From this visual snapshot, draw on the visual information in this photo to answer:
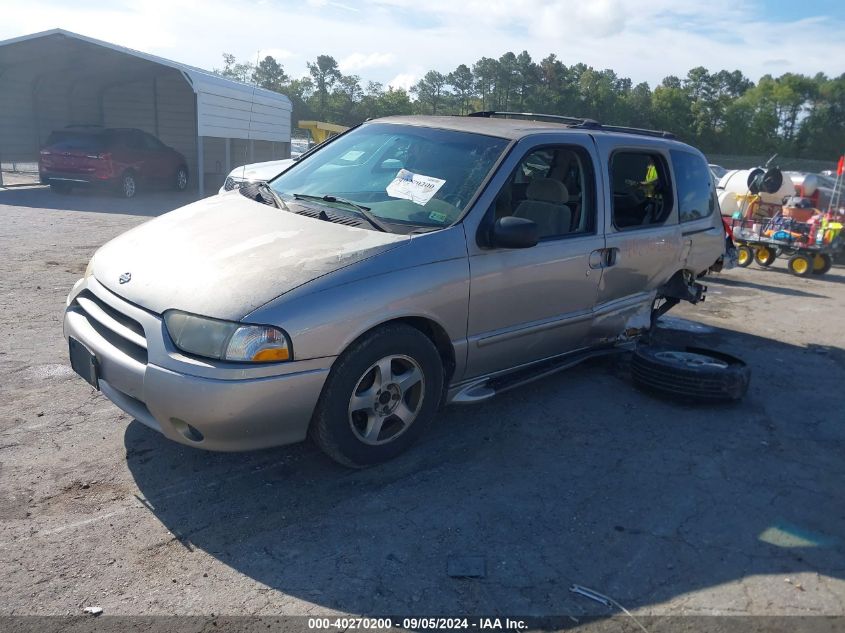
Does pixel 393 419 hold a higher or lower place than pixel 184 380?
lower

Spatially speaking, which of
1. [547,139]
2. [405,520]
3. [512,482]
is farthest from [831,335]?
Answer: [405,520]

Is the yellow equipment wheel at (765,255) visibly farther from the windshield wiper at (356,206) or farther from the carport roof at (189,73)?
the carport roof at (189,73)

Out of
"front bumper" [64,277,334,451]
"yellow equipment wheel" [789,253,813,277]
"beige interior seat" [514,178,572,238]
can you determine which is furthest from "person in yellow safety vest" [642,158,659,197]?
"yellow equipment wheel" [789,253,813,277]

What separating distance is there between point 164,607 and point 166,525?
21.9 inches

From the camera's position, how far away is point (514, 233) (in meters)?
3.84

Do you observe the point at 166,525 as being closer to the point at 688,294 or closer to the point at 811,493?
the point at 811,493

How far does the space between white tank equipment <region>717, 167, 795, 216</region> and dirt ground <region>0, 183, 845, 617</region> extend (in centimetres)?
993

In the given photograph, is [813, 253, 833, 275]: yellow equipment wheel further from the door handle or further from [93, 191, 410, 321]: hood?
[93, 191, 410, 321]: hood

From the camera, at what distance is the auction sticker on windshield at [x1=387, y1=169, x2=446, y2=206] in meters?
4.08

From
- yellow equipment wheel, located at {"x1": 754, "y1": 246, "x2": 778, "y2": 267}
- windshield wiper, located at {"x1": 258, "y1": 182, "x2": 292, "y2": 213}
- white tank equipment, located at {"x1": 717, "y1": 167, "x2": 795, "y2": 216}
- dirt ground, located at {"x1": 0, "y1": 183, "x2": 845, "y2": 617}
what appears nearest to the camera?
dirt ground, located at {"x1": 0, "y1": 183, "x2": 845, "y2": 617}

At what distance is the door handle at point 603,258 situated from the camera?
185 inches

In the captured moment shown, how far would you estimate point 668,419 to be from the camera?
4.70 metres

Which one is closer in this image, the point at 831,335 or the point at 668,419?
the point at 668,419

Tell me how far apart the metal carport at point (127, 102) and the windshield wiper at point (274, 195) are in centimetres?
1244
